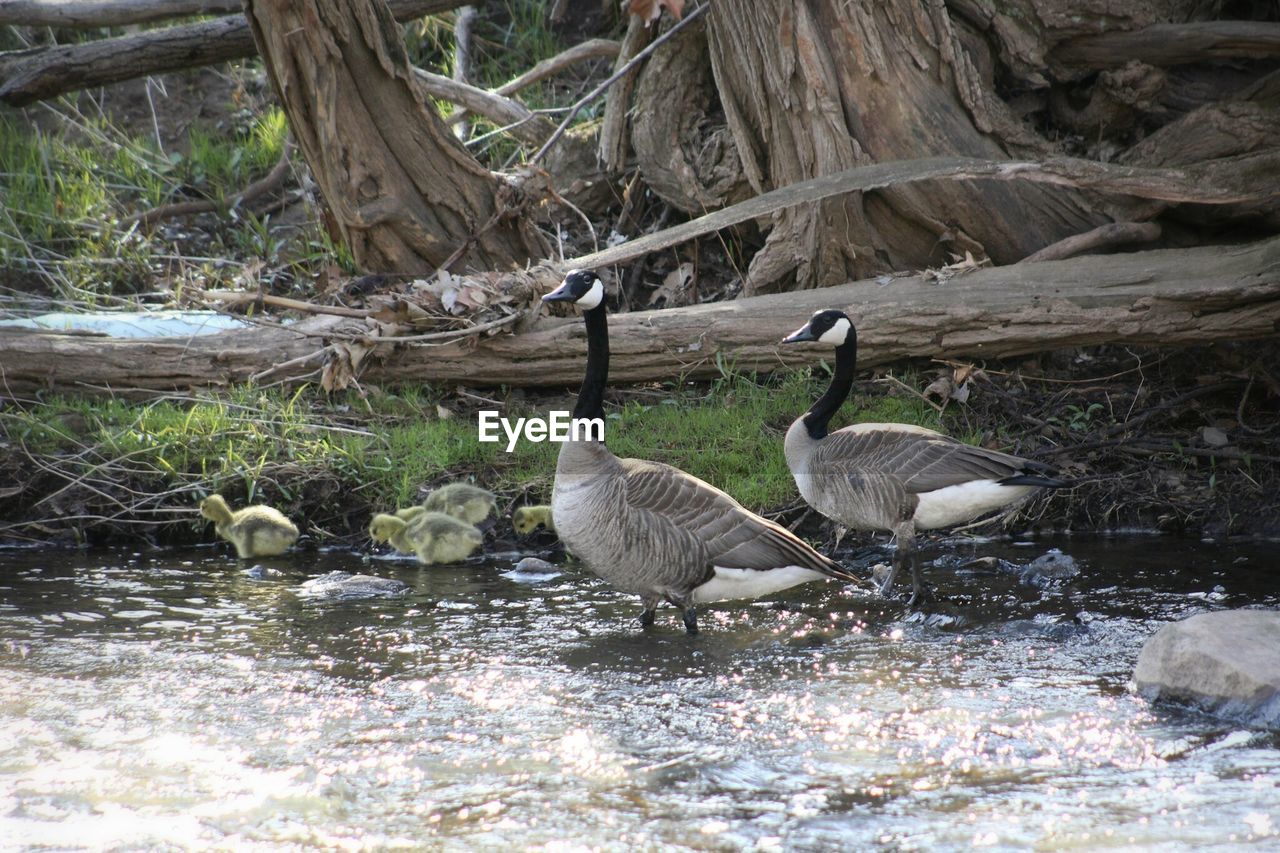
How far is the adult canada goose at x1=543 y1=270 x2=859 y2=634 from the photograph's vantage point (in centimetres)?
609

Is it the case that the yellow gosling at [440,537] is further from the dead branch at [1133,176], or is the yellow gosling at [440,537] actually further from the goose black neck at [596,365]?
the dead branch at [1133,176]

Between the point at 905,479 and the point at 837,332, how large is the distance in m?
1.17

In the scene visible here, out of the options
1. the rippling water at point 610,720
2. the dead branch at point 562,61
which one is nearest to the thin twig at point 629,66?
the dead branch at point 562,61

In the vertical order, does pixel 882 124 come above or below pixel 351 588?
above

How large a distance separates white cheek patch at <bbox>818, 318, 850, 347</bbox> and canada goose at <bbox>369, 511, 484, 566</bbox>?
2467 millimetres

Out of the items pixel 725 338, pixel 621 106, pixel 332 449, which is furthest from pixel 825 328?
pixel 621 106

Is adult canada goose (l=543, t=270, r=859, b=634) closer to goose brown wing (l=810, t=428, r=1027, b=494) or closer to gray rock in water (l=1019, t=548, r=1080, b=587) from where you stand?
goose brown wing (l=810, t=428, r=1027, b=494)

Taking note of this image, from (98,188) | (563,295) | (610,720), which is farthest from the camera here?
(98,188)

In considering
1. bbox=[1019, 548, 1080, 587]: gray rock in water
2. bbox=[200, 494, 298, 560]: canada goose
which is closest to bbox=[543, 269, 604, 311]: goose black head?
bbox=[200, 494, 298, 560]: canada goose

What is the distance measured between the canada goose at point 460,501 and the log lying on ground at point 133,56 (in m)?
5.56

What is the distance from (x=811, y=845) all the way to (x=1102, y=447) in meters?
4.95

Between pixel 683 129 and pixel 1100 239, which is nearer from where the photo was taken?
pixel 1100 239

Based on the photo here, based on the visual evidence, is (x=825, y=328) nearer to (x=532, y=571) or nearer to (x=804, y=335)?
(x=804, y=335)

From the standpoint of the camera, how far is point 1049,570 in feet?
22.6
